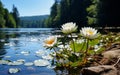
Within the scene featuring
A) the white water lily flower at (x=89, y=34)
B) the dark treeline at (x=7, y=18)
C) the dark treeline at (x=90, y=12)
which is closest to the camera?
the white water lily flower at (x=89, y=34)

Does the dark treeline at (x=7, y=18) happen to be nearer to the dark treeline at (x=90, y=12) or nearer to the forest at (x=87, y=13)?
the forest at (x=87, y=13)

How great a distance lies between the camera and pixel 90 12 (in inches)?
1592

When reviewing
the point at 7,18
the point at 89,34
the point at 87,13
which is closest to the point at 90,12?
the point at 87,13

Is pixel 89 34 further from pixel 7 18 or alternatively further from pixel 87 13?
pixel 7 18

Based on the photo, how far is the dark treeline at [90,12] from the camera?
33.3m

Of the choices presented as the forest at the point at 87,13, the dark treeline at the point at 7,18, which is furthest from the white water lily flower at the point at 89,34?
the dark treeline at the point at 7,18

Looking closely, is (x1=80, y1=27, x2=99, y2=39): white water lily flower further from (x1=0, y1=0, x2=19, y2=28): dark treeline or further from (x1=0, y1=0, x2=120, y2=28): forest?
(x1=0, y1=0, x2=19, y2=28): dark treeline

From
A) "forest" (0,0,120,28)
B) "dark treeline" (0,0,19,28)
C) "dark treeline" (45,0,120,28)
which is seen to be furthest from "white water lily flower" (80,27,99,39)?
"dark treeline" (0,0,19,28)

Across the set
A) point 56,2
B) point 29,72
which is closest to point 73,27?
point 29,72

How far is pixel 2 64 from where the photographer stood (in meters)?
4.81

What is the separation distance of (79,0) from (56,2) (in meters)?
33.5

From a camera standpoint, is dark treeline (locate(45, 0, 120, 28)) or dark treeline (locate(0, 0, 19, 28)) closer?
dark treeline (locate(45, 0, 120, 28))

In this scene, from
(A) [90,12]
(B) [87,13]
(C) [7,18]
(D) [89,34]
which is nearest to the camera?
(D) [89,34]

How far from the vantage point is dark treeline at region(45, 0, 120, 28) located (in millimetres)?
33281
